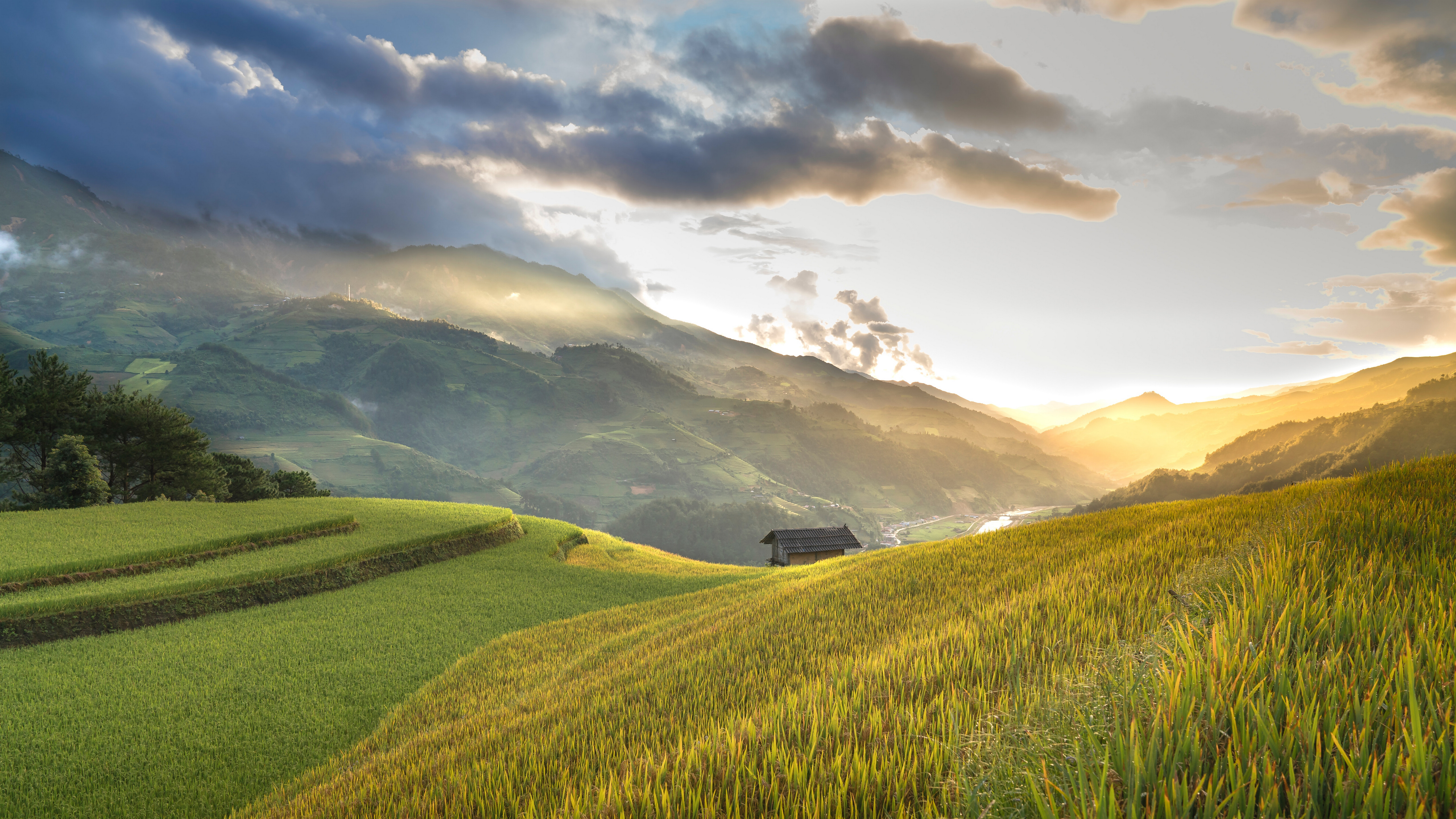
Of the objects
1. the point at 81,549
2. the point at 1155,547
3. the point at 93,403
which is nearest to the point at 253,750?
the point at 1155,547

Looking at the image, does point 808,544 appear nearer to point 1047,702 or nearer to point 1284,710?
point 1047,702

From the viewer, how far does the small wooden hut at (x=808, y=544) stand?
1783 inches

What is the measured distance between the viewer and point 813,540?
46438 mm

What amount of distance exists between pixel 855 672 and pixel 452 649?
1307 cm

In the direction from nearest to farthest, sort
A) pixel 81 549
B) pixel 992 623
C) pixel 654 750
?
pixel 654 750
pixel 992 623
pixel 81 549

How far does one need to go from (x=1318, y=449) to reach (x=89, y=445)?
537 feet

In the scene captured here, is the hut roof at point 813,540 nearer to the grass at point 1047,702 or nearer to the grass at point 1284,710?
the grass at point 1047,702

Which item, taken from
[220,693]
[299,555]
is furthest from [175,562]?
[220,693]

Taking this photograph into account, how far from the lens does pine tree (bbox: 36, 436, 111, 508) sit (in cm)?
2658

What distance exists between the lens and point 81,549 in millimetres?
18219

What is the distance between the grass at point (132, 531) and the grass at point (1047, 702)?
57.0 ft

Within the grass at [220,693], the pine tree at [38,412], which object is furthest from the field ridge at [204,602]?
the pine tree at [38,412]

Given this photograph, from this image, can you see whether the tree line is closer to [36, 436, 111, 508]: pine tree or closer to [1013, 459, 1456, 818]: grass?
[36, 436, 111, 508]: pine tree

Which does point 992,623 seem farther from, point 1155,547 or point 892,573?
point 892,573
